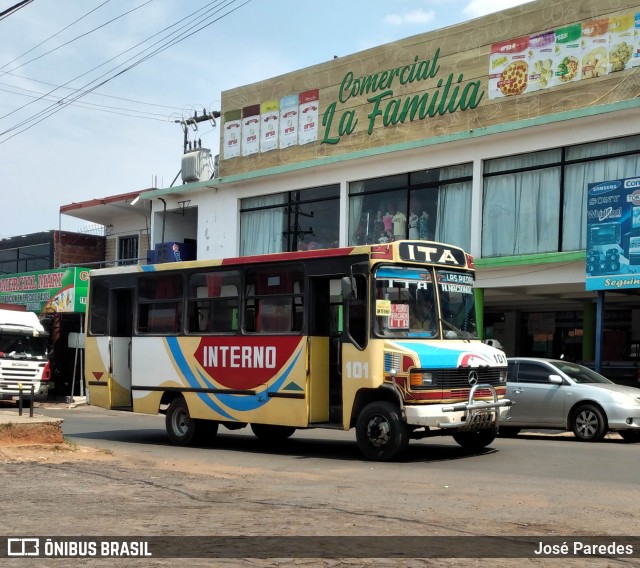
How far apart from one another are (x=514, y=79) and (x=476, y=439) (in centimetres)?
1303

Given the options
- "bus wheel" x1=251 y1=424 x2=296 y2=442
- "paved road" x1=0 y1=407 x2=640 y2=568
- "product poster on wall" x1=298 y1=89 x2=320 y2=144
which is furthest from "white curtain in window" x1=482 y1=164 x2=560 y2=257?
"bus wheel" x1=251 y1=424 x2=296 y2=442

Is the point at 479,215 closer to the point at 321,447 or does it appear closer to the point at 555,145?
the point at 555,145

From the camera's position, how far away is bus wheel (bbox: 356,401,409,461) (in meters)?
12.7

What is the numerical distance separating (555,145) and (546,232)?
7.23 feet

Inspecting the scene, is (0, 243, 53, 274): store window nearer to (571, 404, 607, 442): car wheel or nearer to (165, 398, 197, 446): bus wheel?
(165, 398, 197, 446): bus wheel

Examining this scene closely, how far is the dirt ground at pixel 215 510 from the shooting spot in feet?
21.5

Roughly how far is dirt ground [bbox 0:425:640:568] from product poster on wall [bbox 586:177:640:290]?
10.4 m

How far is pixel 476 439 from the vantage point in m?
14.3

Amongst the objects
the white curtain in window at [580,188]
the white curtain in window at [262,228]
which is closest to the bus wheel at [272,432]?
the white curtain in window at [580,188]

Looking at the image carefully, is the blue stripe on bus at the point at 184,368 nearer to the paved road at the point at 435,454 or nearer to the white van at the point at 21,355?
the paved road at the point at 435,454

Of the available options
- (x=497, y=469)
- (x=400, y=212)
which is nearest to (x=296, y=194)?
(x=400, y=212)

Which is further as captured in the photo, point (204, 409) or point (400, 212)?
point (400, 212)

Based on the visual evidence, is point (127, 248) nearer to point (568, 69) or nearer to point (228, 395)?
point (568, 69)

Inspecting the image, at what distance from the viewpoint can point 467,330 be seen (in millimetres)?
13844
